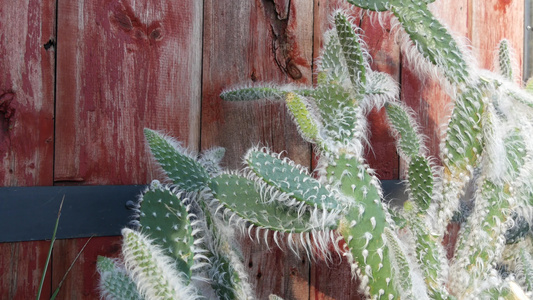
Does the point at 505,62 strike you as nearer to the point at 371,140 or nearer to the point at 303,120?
the point at 371,140

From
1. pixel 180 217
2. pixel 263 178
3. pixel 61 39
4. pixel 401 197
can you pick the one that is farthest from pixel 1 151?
pixel 401 197

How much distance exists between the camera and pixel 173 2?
927 millimetres

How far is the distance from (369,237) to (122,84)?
1.90 ft

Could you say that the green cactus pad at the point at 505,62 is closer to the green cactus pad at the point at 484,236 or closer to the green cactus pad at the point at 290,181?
the green cactus pad at the point at 484,236

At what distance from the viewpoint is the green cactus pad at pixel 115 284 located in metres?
0.61

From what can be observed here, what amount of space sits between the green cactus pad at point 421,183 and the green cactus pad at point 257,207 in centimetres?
36

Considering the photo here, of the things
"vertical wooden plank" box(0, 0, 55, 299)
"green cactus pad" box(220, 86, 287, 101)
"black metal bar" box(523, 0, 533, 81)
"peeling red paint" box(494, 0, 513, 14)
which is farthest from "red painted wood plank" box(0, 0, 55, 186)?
"black metal bar" box(523, 0, 533, 81)

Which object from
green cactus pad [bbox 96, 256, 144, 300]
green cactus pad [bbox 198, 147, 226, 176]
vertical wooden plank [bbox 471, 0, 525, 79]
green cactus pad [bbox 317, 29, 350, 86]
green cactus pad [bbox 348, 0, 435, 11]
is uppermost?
vertical wooden plank [bbox 471, 0, 525, 79]

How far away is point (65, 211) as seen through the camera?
77 centimetres

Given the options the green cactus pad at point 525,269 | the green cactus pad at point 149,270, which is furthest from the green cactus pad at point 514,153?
the green cactus pad at point 149,270

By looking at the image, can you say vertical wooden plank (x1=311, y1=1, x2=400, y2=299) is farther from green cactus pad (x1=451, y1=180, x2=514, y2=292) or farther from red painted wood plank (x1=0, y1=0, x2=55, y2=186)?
red painted wood plank (x1=0, y1=0, x2=55, y2=186)

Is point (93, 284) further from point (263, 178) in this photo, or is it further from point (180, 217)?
point (263, 178)

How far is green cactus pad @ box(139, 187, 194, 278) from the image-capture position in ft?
2.02

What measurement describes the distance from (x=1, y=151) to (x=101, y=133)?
0.57 ft
